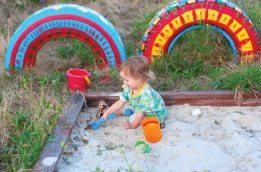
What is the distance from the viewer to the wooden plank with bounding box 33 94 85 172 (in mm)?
3268

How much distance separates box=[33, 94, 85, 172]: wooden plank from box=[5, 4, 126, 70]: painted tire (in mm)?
864

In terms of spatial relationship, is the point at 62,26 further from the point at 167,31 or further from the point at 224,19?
the point at 224,19

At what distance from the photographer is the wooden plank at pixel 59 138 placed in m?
3.27

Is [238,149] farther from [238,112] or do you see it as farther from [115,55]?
[115,55]

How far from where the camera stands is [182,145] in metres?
3.66

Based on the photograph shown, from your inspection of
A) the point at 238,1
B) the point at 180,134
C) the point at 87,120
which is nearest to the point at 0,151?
the point at 87,120

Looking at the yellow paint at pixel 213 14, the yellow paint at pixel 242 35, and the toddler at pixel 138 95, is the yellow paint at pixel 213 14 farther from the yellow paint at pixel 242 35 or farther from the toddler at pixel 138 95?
the toddler at pixel 138 95

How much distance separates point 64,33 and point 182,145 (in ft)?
6.60

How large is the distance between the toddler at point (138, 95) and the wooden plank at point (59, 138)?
280 millimetres

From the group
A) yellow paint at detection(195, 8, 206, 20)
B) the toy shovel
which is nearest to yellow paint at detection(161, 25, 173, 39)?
yellow paint at detection(195, 8, 206, 20)

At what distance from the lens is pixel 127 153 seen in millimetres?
3605

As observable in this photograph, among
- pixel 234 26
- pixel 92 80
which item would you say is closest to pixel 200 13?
pixel 234 26

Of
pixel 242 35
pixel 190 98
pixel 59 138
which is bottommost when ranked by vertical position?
pixel 59 138

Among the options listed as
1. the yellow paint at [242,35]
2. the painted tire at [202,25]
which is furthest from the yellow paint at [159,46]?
the yellow paint at [242,35]
